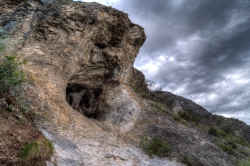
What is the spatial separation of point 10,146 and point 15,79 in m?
A: 2.33

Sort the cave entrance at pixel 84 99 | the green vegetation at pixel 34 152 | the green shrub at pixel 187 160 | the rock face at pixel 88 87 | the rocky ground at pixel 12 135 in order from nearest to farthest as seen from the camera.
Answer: the rocky ground at pixel 12 135
the green vegetation at pixel 34 152
the rock face at pixel 88 87
the green shrub at pixel 187 160
the cave entrance at pixel 84 99

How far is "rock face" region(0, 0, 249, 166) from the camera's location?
5.81 metres

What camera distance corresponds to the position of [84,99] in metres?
11.4

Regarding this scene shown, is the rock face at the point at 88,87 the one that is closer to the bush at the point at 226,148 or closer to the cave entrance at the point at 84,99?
the cave entrance at the point at 84,99

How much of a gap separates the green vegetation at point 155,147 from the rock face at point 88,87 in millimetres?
297

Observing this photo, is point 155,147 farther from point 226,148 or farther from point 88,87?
point 88,87

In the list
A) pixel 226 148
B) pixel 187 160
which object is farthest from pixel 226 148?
pixel 187 160

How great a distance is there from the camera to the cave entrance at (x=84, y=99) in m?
10.3

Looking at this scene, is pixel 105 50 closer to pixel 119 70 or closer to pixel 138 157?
pixel 119 70

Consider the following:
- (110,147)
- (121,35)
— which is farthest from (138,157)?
(121,35)

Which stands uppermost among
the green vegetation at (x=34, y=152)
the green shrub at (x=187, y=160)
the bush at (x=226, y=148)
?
the bush at (x=226, y=148)

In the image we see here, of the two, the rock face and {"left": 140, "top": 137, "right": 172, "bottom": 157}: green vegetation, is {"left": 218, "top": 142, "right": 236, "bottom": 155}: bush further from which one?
{"left": 140, "top": 137, "right": 172, "bottom": 157}: green vegetation

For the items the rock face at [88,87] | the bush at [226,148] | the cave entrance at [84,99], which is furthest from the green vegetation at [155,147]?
the cave entrance at [84,99]

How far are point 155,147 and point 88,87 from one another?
17.0ft
